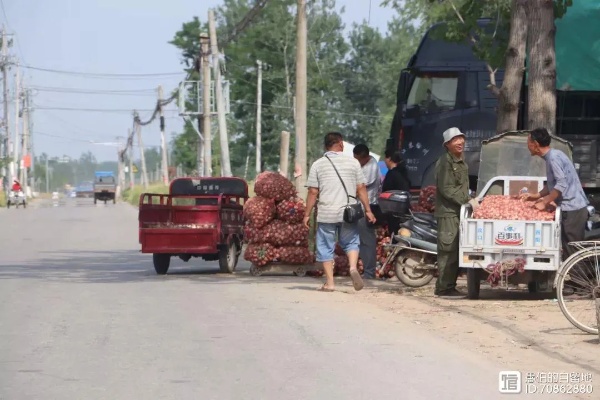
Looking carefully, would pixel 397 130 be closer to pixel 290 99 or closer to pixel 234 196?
pixel 234 196

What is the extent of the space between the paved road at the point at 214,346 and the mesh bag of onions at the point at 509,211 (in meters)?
1.74

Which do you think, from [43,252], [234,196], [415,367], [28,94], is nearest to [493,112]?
[234,196]

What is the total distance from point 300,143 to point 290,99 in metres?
53.5

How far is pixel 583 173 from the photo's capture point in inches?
867

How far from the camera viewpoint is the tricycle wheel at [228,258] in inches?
775

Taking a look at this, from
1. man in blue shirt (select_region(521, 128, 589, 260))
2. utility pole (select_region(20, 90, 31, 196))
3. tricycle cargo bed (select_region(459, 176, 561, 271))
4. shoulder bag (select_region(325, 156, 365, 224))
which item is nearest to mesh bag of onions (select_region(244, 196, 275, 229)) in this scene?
shoulder bag (select_region(325, 156, 365, 224))

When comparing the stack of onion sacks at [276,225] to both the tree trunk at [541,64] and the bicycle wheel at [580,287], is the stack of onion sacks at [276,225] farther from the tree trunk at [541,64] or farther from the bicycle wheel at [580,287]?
the bicycle wheel at [580,287]

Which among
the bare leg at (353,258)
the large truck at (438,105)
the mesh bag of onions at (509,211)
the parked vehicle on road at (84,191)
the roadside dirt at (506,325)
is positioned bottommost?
the parked vehicle on road at (84,191)

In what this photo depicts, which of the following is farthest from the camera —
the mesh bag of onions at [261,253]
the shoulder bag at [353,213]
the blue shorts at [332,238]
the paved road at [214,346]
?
the mesh bag of onions at [261,253]

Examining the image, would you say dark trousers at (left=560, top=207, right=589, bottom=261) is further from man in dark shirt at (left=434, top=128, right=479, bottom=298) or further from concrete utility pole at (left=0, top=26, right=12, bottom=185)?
concrete utility pole at (left=0, top=26, right=12, bottom=185)

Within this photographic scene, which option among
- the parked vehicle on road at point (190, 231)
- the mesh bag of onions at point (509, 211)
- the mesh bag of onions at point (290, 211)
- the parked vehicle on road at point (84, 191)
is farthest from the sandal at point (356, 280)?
the parked vehicle on road at point (84, 191)

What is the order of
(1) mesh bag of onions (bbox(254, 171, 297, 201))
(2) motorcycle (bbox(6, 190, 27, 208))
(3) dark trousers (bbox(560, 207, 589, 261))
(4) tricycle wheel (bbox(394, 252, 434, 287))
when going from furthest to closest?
1. (2) motorcycle (bbox(6, 190, 27, 208))
2. (1) mesh bag of onions (bbox(254, 171, 297, 201))
3. (4) tricycle wheel (bbox(394, 252, 434, 287))
4. (3) dark trousers (bbox(560, 207, 589, 261))

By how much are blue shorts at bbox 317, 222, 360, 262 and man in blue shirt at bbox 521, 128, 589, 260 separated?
272 cm

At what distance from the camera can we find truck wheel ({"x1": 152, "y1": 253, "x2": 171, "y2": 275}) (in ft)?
64.8
